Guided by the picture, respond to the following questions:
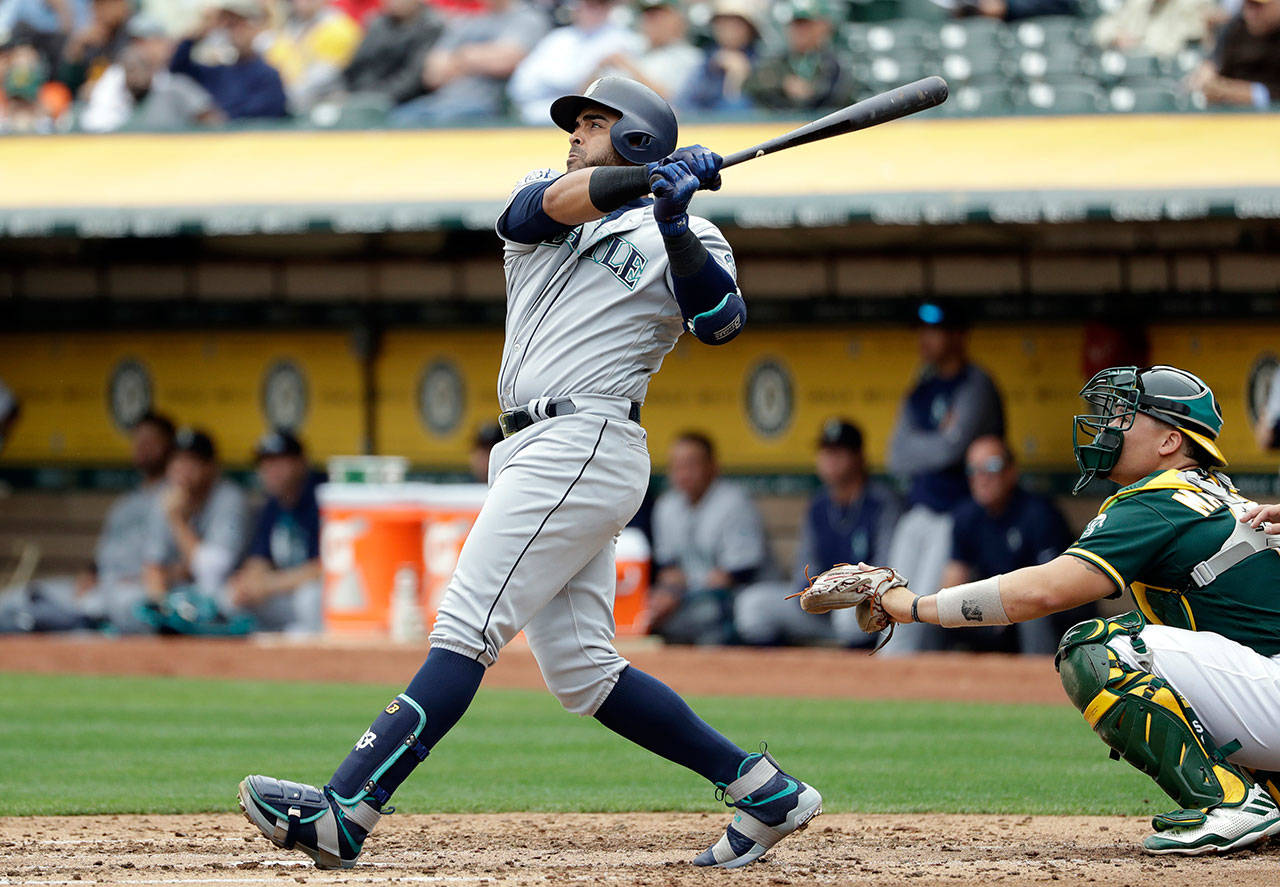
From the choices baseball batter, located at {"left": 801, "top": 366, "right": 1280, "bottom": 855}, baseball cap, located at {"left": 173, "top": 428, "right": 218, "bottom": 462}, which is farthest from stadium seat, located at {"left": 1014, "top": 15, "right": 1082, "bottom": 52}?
baseball batter, located at {"left": 801, "top": 366, "right": 1280, "bottom": 855}

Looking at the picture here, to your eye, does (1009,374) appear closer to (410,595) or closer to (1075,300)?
(1075,300)

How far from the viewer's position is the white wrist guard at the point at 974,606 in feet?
11.6

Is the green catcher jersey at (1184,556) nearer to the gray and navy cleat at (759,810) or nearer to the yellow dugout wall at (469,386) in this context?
the gray and navy cleat at (759,810)

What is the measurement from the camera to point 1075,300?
902 centimetres

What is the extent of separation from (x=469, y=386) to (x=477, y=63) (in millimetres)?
1814

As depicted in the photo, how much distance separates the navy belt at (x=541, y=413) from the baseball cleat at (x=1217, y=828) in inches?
54.9

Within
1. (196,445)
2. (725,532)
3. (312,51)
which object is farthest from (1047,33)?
(196,445)

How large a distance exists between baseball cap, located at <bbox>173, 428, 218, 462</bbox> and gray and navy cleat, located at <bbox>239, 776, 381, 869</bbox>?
647cm

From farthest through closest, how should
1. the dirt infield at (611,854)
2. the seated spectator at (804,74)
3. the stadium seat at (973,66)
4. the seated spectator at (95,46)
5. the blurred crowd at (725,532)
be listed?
1. the seated spectator at (95,46)
2. the stadium seat at (973,66)
3. the seated spectator at (804,74)
4. the blurred crowd at (725,532)
5. the dirt infield at (611,854)

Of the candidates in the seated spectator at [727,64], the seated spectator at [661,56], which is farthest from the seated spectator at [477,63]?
the seated spectator at [727,64]

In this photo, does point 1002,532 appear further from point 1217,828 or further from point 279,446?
point 1217,828

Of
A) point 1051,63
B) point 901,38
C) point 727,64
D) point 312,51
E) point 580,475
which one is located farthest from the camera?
point 312,51

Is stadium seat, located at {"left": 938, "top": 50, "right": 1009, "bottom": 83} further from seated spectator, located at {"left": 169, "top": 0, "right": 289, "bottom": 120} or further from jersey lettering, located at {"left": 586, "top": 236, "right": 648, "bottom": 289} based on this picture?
jersey lettering, located at {"left": 586, "top": 236, "right": 648, "bottom": 289}

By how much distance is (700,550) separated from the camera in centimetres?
886
